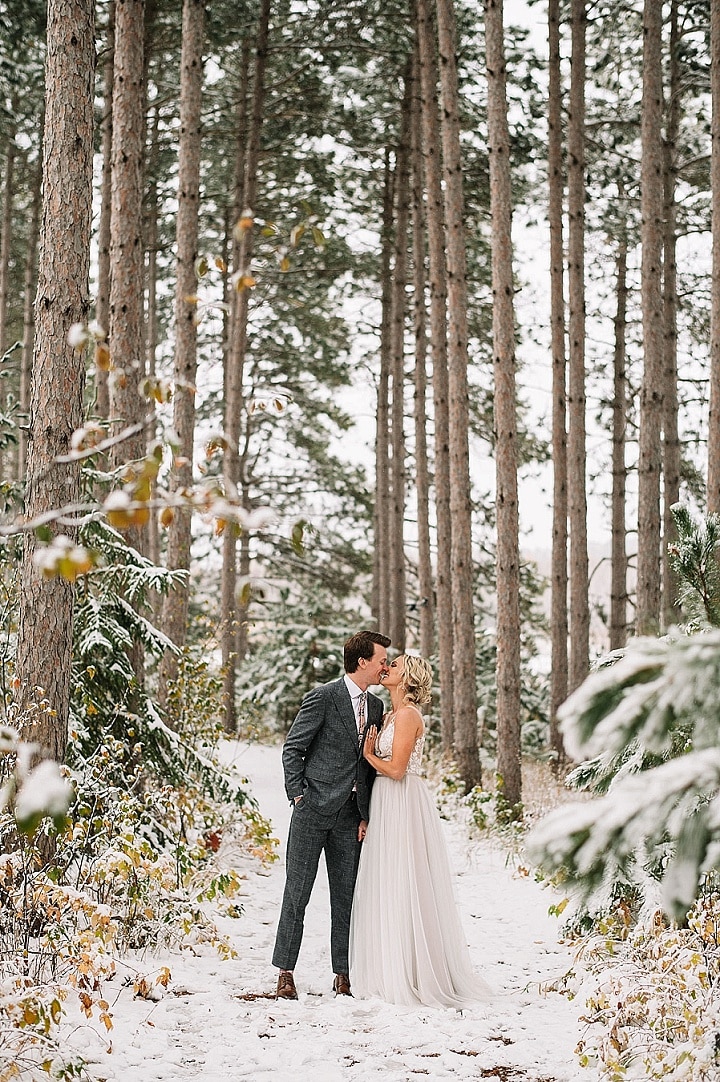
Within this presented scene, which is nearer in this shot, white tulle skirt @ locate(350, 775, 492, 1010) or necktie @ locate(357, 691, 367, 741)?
white tulle skirt @ locate(350, 775, 492, 1010)

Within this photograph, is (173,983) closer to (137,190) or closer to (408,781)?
(408,781)

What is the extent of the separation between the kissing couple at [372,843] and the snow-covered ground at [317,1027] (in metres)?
0.20

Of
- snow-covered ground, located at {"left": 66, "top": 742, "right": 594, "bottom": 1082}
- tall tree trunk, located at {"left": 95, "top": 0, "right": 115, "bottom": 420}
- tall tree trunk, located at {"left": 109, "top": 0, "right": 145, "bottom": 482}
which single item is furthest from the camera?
tall tree trunk, located at {"left": 95, "top": 0, "right": 115, "bottom": 420}

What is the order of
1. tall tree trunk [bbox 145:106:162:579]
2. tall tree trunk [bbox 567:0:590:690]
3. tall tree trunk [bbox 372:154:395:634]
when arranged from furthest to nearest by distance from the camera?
tall tree trunk [bbox 372:154:395:634]
tall tree trunk [bbox 145:106:162:579]
tall tree trunk [bbox 567:0:590:690]

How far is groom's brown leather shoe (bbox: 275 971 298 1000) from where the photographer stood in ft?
17.5

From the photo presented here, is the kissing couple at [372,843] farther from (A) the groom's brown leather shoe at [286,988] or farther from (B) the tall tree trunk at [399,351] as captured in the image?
(B) the tall tree trunk at [399,351]

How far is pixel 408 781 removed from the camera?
5840 mm

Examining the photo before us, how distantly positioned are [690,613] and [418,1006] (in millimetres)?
2666

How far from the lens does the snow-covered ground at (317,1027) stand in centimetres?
435

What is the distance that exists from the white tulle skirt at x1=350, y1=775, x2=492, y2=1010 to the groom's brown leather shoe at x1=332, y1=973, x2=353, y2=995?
47 mm

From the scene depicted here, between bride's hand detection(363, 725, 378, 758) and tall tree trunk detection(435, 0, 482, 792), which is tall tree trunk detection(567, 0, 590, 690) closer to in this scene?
tall tree trunk detection(435, 0, 482, 792)

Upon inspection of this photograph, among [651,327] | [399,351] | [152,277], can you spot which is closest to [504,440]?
Result: [651,327]

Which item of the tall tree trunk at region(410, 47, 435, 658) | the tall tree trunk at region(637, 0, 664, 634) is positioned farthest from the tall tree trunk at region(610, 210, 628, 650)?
the tall tree trunk at region(637, 0, 664, 634)

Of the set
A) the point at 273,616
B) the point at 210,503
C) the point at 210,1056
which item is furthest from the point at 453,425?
the point at 210,503
